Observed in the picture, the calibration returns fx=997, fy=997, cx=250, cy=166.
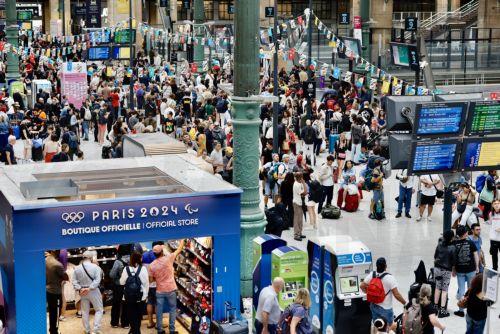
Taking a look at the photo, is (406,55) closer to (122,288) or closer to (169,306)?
(122,288)

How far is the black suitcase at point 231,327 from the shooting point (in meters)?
14.2

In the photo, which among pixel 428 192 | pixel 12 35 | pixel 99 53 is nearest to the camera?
pixel 428 192

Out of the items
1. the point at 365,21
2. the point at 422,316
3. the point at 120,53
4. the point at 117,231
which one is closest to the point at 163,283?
the point at 117,231

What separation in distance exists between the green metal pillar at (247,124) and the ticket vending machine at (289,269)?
1.43m

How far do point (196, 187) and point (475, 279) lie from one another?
13.7 feet

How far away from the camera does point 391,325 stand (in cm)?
1409

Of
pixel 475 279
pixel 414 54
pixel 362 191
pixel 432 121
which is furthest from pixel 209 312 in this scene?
pixel 414 54

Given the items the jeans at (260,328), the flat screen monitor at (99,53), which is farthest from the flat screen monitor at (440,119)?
the flat screen monitor at (99,53)

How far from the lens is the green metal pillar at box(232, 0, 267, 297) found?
15.4 metres

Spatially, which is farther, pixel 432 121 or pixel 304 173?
pixel 304 173

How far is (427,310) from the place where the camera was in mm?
13406

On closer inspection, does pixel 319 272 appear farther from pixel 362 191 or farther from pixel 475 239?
pixel 362 191

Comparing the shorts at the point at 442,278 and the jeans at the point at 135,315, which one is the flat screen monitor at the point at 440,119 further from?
the jeans at the point at 135,315

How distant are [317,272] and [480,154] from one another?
4822 millimetres
